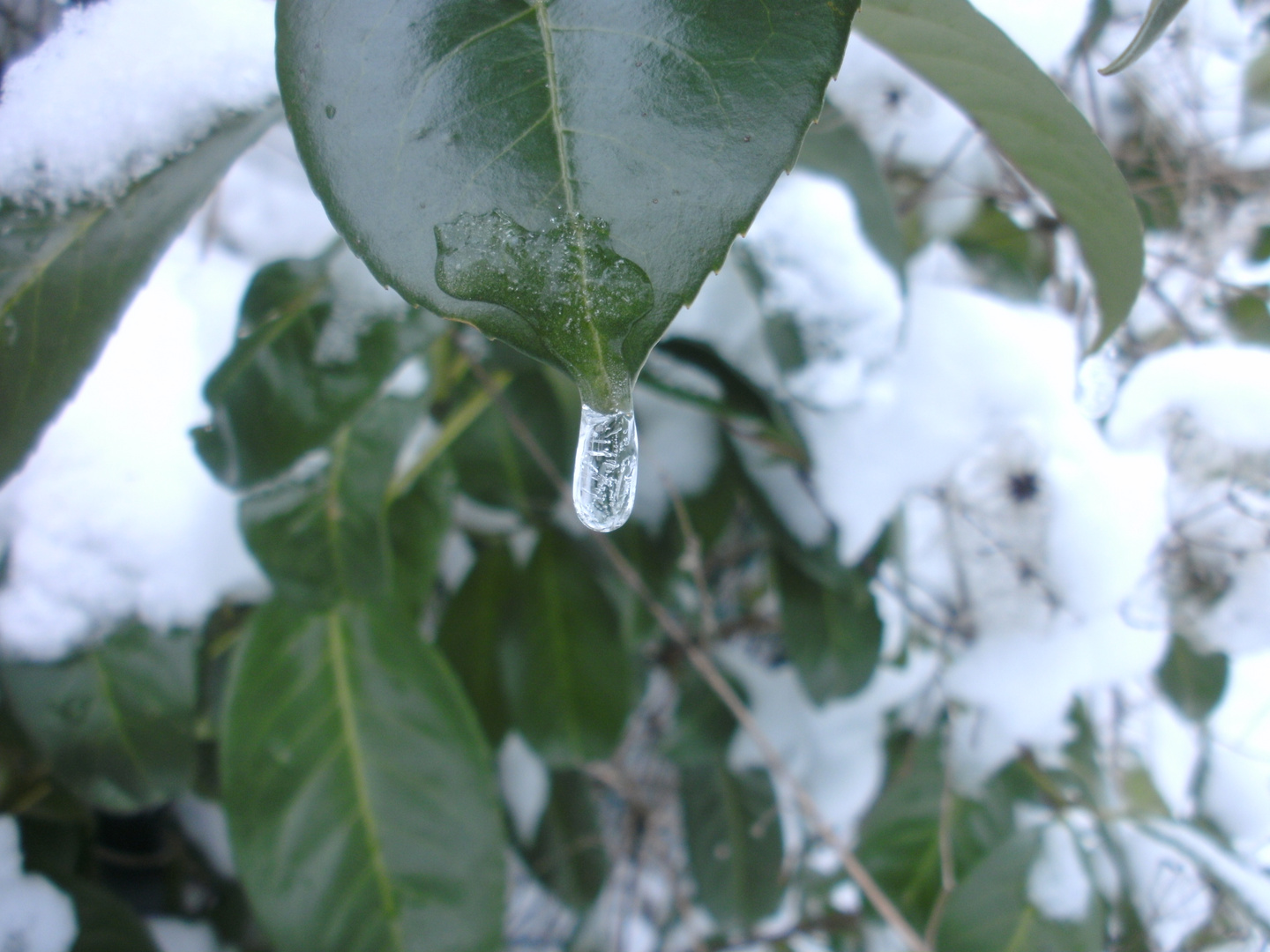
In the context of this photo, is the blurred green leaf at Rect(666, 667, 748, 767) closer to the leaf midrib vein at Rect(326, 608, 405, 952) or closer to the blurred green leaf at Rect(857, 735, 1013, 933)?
the blurred green leaf at Rect(857, 735, 1013, 933)

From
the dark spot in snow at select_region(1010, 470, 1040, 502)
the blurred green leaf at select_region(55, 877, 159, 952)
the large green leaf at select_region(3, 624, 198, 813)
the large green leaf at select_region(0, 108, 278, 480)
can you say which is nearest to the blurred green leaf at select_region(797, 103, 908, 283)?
the dark spot in snow at select_region(1010, 470, 1040, 502)

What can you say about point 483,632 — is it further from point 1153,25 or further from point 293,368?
point 1153,25

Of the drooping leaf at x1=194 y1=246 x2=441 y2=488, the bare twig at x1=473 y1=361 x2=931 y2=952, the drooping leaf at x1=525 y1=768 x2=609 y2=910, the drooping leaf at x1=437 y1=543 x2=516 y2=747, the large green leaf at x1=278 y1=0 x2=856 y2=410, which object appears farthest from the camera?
the drooping leaf at x1=525 y1=768 x2=609 y2=910

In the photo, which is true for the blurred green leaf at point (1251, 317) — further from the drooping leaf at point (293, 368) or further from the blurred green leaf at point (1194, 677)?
the drooping leaf at point (293, 368)

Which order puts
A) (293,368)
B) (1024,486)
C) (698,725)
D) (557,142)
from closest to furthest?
1. (557,142)
2. (293,368)
3. (1024,486)
4. (698,725)

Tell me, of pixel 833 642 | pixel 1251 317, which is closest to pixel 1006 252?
pixel 1251 317

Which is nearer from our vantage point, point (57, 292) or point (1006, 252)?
point (57, 292)
